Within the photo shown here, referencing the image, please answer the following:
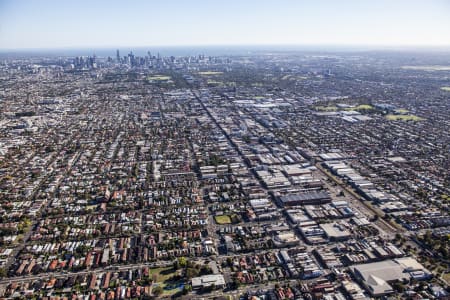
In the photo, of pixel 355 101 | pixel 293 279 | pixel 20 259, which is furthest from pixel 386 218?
pixel 355 101

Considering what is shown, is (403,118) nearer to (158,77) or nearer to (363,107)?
(363,107)

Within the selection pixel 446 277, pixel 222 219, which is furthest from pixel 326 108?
pixel 446 277

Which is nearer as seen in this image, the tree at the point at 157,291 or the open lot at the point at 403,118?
the tree at the point at 157,291

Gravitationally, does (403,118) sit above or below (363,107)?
below

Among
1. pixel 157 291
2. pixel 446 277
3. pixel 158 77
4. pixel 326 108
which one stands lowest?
pixel 446 277

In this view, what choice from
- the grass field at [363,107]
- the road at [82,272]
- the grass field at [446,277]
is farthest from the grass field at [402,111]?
the road at [82,272]

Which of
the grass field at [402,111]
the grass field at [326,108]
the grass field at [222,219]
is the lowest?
the grass field at [222,219]

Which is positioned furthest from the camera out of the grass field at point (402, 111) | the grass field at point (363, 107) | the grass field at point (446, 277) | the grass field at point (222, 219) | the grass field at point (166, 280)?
the grass field at point (363, 107)

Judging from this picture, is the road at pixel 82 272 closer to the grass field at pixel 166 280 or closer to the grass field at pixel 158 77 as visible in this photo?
the grass field at pixel 166 280

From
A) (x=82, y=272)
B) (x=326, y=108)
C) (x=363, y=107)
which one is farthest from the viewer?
(x=363, y=107)

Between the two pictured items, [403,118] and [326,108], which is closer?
[403,118]

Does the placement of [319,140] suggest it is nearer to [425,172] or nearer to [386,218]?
[425,172]

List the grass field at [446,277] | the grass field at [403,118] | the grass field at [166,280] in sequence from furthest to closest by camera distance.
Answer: the grass field at [403,118] → the grass field at [446,277] → the grass field at [166,280]
